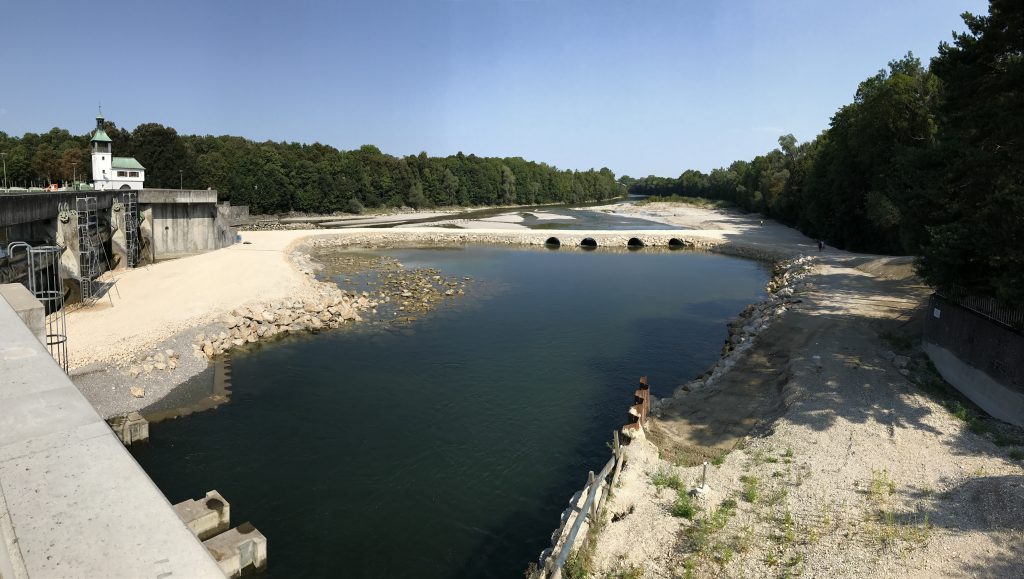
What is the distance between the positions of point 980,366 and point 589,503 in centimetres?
1294

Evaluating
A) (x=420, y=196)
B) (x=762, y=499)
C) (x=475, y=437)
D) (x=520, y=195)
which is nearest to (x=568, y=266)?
(x=475, y=437)

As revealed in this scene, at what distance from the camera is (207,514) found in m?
12.2

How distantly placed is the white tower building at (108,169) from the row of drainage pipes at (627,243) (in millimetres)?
42971

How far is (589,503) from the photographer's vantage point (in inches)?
416

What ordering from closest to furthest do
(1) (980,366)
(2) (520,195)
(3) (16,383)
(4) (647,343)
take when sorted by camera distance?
(3) (16,383) → (1) (980,366) → (4) (647,343) → (2) (520,195)

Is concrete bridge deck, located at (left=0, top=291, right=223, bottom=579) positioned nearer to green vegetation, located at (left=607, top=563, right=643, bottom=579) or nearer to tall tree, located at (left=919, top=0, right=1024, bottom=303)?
green vegetation, located at (left=607, top=563, right=643, bottom=579)

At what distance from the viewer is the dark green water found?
12961mm

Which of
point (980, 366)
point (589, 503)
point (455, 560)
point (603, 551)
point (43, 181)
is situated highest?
point (43, 181)

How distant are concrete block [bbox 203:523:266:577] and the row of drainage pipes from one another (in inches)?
2394

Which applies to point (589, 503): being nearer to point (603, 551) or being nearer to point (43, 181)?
point (603, 551)

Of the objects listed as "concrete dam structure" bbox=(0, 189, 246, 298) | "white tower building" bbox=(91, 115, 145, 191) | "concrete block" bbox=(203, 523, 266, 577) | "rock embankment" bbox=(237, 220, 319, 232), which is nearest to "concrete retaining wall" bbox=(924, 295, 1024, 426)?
"concrete block" bbox=(203, 523, 266, 577)

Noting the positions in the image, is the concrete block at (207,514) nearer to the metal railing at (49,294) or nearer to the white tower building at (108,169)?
the metal railing at (49,294)

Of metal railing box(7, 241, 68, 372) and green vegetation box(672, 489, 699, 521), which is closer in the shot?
green vegetation box(672, 489, 699, 521)

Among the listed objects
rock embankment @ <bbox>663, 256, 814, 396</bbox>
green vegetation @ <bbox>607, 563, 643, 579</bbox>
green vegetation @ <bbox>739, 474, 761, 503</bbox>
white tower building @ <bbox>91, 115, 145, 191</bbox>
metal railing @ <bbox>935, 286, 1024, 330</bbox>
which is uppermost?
white tower building @ <bbox>91, 115, 145, 191</bbox>
